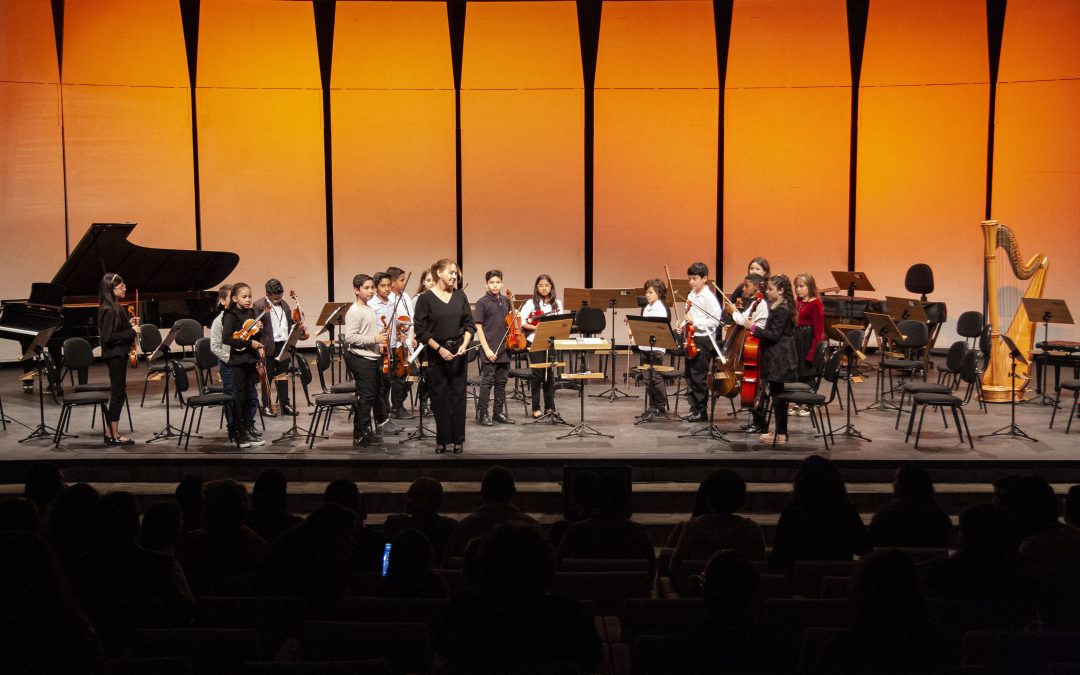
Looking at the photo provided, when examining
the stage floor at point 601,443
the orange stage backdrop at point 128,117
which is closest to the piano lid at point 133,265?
the stage floor at point 601,443

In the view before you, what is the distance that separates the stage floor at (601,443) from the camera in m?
7.09

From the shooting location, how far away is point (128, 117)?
13.1m

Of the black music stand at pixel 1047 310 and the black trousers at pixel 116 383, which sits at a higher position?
the black music stand at pixel 1047 310

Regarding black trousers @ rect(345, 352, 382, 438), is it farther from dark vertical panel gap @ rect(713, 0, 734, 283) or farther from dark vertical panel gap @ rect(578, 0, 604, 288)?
dark vertical panel gap @ rect(713, 0, 734, 283)
